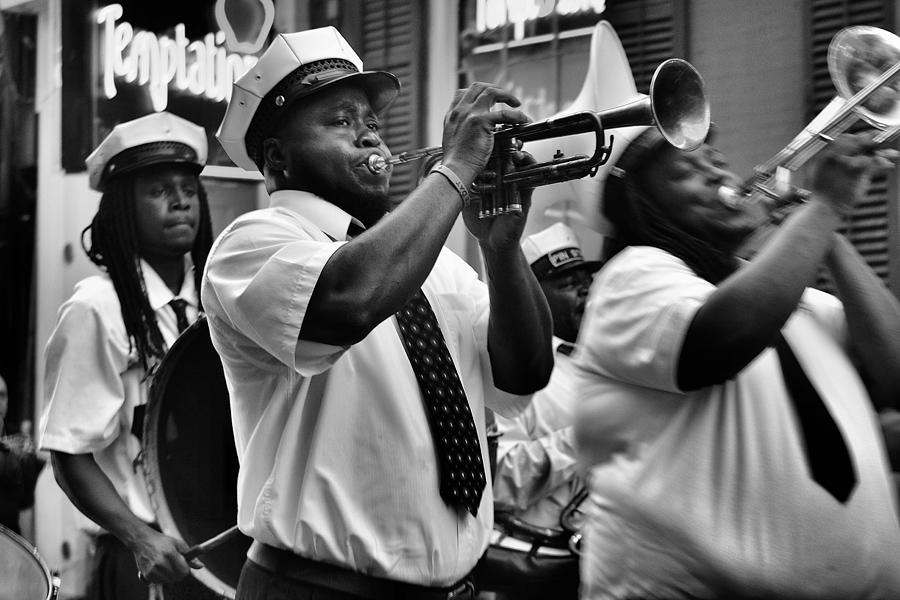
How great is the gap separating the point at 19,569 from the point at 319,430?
1.46 meters

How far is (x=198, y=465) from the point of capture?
14.2ft

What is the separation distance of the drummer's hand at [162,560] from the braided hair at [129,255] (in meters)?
0.63

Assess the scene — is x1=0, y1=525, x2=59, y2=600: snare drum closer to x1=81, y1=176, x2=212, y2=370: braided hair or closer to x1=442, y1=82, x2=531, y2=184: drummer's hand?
x1=81, y1=176, x2=212, y2=370: braided hair

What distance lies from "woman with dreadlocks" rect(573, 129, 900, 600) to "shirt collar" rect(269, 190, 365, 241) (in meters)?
0.64

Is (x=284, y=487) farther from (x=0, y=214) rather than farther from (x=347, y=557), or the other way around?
(x=0, y=214)

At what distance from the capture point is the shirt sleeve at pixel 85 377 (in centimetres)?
452

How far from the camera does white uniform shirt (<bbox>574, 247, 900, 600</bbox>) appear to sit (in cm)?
265

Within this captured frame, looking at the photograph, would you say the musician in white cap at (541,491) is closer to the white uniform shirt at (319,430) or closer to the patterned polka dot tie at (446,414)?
the patterned polka dot tie at (446,414)

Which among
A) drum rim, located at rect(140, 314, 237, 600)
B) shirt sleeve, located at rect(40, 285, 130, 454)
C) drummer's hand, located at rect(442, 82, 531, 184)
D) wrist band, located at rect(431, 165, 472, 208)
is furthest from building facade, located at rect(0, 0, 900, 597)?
wrist band, located at rect(431, 165, 472, 208)

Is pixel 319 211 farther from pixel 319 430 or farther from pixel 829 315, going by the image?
pixel 829 315

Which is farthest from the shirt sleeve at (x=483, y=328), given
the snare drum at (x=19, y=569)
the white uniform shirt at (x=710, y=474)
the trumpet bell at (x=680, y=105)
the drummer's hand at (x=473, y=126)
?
the snare drum at (x=19, y=569)

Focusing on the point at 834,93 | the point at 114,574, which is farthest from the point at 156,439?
the point at 834,93

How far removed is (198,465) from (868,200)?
2.89 metres

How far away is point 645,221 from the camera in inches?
122
